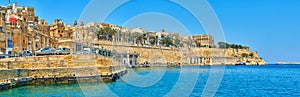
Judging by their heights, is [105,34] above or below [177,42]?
above

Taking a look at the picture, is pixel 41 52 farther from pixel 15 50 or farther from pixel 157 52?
pixel 157 52

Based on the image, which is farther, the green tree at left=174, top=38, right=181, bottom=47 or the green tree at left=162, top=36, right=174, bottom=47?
the green tree at left=174, top=38, right=181, bottom=47

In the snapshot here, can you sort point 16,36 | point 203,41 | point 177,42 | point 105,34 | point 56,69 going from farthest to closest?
1. point 203,41
2. point 177,42
3. point 105,34
4. point 16,36
5. point 56,69

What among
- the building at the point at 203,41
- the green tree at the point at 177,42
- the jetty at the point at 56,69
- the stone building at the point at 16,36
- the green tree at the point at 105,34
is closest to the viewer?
the jetty at the point at 56,69

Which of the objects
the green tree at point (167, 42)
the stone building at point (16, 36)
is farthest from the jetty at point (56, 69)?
the green tree at point (167, 42)

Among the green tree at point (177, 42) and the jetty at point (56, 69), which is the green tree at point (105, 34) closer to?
the green tree at point (177, 42)

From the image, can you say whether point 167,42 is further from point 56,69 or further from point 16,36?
point 56,69

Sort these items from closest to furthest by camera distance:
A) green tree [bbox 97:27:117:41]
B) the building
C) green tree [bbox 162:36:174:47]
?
green tree [bbox 97:27:117:41] → green tree [bbox 162:36:174:47] → the building

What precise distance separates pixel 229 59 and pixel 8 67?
265 feet

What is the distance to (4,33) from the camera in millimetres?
27844

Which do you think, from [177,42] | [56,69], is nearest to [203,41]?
[177,42]

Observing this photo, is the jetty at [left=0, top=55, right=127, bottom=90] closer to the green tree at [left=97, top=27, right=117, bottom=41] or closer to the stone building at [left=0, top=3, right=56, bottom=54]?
the stone building at [left=0, top=3, right=56, bottom=54]

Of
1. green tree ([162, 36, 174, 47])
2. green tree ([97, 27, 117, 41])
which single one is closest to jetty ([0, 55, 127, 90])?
green tree ([97, 27, 117, 41])

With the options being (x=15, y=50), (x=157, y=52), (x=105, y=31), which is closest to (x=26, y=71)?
(x=15, y=50)
